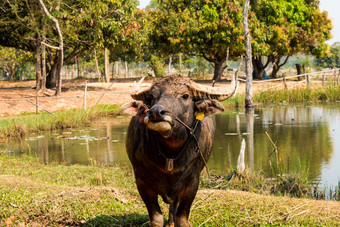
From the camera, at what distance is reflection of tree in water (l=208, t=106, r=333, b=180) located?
7.57m

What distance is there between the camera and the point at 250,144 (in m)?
9.45

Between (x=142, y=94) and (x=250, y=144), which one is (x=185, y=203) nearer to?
(x=142, y=94)

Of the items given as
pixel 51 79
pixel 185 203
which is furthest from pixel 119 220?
pixel 51 79

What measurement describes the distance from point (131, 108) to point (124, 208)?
5.20ft

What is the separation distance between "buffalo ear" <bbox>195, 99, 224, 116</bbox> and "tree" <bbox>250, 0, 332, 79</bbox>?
838 inches

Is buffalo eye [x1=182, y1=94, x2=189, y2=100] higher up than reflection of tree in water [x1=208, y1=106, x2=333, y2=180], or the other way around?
buffalo eye [x1=182, y1=94, x2=189, y2=100]

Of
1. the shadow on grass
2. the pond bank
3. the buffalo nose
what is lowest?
the shadow on grass

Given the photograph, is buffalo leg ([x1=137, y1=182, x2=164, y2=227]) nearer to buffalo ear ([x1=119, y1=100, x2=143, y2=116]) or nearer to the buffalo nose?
buffalo ear ([x1=119, y1=100, x2=143, y2=116])

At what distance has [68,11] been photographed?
17.5m

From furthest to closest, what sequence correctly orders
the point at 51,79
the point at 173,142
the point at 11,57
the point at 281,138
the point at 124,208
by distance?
the point at 11,57 < the point at 51,79 < the point at 281,138 < the point at 124,208 < the point at 173,142

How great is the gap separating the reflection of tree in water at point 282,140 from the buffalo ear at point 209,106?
3.14 metres

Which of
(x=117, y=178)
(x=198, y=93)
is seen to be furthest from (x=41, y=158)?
(x=198, y=93)

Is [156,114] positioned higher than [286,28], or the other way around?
[286,28]

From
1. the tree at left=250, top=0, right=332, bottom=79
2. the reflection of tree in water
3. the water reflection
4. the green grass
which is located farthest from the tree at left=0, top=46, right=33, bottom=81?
the reflection of tree in water
